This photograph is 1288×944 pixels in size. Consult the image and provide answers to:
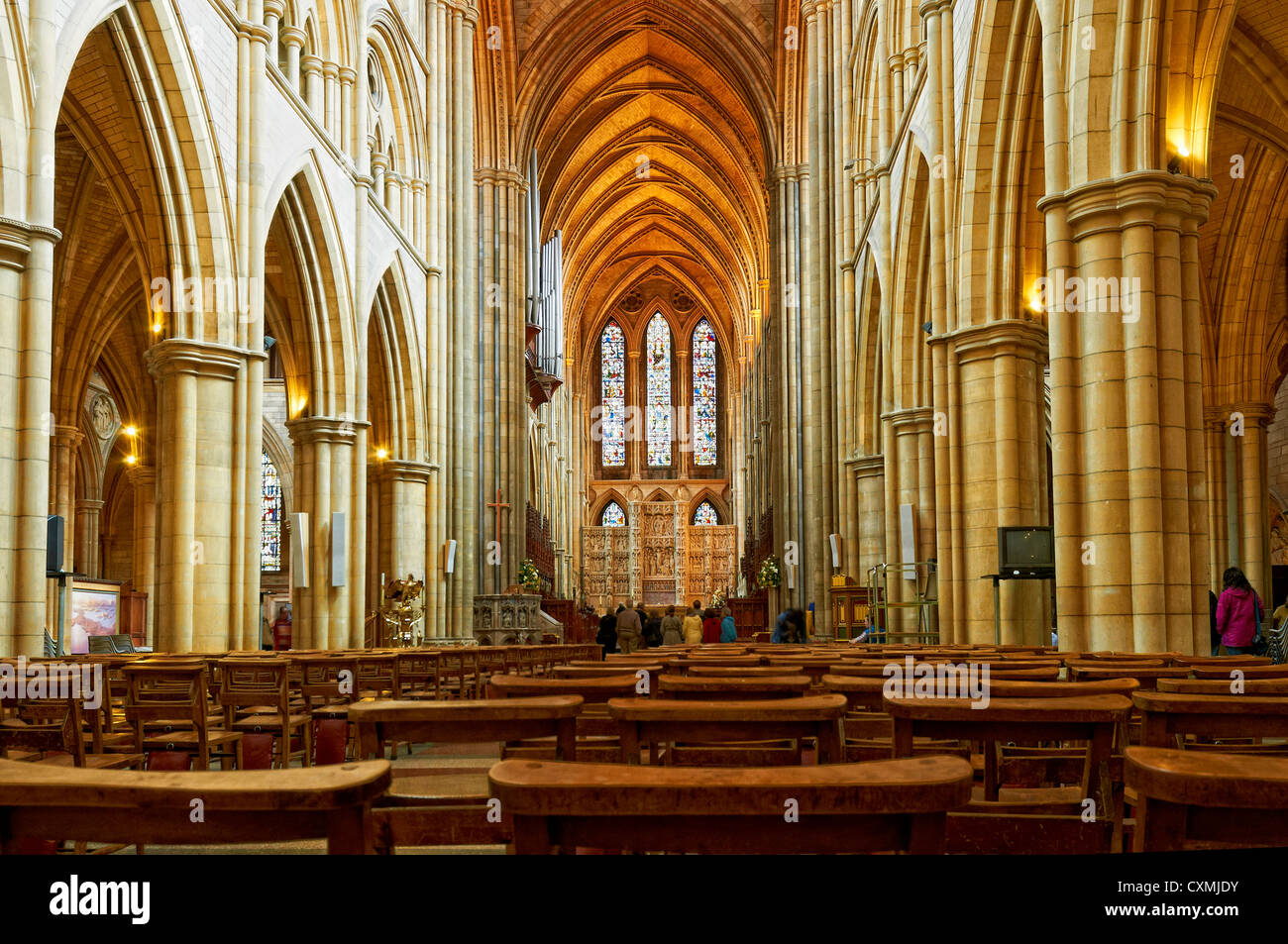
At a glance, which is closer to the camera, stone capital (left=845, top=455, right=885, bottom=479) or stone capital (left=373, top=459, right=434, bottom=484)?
stone capital (left=845, top=455, right=885, bottom=479)

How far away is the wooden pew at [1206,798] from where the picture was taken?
1.68 m

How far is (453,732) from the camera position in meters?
2.64

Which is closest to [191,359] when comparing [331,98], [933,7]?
[331,98]

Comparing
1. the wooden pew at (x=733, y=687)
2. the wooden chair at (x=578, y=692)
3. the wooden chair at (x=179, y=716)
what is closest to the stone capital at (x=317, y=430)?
the wooden chair at (x=179, y=716)

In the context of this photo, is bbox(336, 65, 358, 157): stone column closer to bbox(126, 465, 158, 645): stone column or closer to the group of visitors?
the group of visitors

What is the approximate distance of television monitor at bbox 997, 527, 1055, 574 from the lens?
9867 millimetres

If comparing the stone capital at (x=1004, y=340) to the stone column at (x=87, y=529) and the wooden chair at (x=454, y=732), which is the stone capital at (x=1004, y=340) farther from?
the stone column at (x=87, y=529)

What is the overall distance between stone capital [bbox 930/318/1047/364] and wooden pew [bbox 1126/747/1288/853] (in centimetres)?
1033

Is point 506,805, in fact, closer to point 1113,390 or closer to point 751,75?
point 1113,390

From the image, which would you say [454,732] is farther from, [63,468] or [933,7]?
[63,468]

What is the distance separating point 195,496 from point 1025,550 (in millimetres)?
8689

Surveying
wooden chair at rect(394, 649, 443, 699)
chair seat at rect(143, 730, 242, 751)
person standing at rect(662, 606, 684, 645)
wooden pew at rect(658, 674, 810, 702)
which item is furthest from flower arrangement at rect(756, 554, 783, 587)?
wooden pew at rect(658, 674, 810, 702)

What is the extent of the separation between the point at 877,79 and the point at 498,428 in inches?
518

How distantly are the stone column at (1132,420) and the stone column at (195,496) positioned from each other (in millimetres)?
8827
